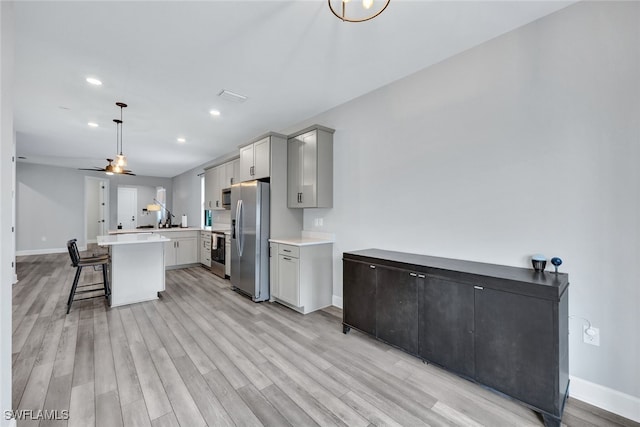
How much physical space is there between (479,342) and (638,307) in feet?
3.17

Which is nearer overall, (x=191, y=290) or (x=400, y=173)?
(x=400, y=173)

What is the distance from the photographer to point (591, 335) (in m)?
1.88

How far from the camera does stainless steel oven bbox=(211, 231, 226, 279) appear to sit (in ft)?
17.6

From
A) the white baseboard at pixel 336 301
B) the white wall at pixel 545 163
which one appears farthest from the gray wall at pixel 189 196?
the white wall at pixel 545 163

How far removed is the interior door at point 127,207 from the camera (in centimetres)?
1022

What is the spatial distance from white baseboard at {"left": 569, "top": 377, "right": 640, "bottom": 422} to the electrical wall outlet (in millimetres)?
283

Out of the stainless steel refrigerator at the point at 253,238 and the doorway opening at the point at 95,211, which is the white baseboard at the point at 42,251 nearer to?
the doorway opening at the point at 95,211

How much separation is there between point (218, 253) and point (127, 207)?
7258 mm

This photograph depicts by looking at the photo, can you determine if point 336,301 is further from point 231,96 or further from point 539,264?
point 231,96

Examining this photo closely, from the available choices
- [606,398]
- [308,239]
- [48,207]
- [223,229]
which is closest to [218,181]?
[223,229]

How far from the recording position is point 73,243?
3.63 meters

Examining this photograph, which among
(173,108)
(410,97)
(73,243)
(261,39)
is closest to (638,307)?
(410,97)

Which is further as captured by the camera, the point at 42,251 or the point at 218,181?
the point at 42,251

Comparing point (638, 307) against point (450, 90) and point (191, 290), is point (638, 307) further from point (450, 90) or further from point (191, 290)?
point (191, 290)
